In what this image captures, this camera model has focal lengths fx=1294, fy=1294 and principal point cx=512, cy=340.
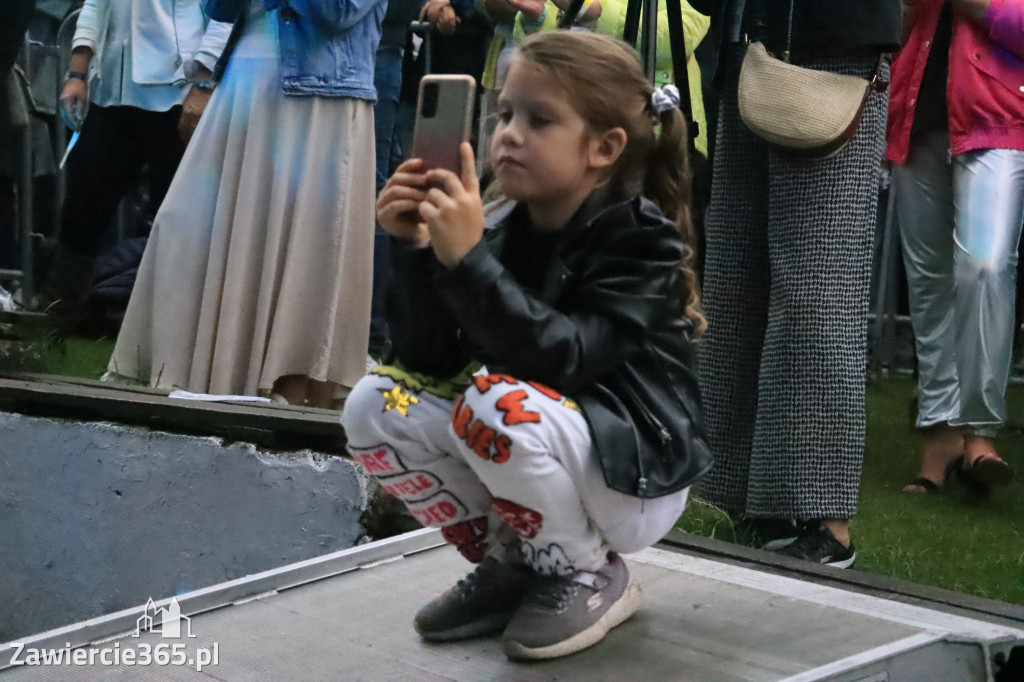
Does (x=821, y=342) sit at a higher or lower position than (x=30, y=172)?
higher

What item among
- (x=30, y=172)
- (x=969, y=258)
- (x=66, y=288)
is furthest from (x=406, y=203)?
(x=30, y=172)

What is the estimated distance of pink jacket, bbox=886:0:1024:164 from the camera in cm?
379

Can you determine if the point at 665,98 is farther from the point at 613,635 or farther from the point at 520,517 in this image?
the point at 613,635

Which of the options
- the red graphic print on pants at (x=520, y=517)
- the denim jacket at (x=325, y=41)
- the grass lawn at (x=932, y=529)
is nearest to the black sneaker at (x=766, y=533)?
the grass lawn at (x=932, y=529)

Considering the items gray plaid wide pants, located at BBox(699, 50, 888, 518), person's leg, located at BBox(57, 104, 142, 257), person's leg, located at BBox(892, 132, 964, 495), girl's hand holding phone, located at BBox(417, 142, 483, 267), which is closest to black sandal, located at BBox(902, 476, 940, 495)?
person's leg, located at BBox(892, 132, 964, 495)

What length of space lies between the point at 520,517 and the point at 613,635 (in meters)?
0.34

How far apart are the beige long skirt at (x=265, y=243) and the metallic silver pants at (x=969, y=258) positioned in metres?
1.80

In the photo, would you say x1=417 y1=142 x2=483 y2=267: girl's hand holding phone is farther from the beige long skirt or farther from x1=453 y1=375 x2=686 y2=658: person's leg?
the beige long skirt

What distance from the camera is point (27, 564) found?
3646 mm

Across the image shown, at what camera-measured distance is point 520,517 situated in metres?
2.05

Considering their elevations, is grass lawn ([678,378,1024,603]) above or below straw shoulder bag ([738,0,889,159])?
below

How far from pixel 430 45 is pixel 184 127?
135 cm

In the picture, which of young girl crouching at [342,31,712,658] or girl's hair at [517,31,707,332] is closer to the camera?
young girl crouching at [342,31,712,658]

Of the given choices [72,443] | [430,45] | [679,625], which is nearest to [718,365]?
[679,625]
